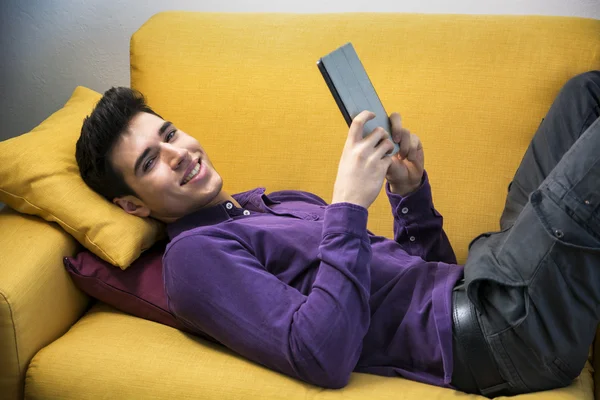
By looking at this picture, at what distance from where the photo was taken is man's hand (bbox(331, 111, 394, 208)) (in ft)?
4.24

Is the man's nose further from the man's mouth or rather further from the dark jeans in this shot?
the dark jeans

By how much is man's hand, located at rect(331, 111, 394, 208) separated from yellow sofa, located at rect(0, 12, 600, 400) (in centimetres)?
39

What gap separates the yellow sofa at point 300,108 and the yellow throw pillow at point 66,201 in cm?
5

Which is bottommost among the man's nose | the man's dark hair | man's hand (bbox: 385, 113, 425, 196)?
man's hand (bbox: 385, 113, 425, 196)

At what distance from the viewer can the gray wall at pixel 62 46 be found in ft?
7.84

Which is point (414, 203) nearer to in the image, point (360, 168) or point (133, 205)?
point (360, 168)

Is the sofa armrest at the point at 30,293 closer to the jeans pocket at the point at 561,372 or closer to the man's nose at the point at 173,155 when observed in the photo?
the man's nose at the point at 173,155

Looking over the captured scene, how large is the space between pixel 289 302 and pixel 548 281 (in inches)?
16.5

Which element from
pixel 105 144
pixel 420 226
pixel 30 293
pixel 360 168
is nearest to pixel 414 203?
pixel 420 226

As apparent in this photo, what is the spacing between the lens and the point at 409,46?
1.87 metres

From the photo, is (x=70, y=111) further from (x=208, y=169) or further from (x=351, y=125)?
(x=351, y=125)

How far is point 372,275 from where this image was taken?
1438 millimetres

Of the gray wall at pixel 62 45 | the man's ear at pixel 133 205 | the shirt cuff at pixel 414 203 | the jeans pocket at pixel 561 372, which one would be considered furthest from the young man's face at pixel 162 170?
the gray wall at pixel 62 45

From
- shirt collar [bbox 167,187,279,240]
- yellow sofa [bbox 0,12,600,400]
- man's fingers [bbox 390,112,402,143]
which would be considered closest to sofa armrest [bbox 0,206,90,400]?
yellow sofa [bbox 0,12,600,400]
